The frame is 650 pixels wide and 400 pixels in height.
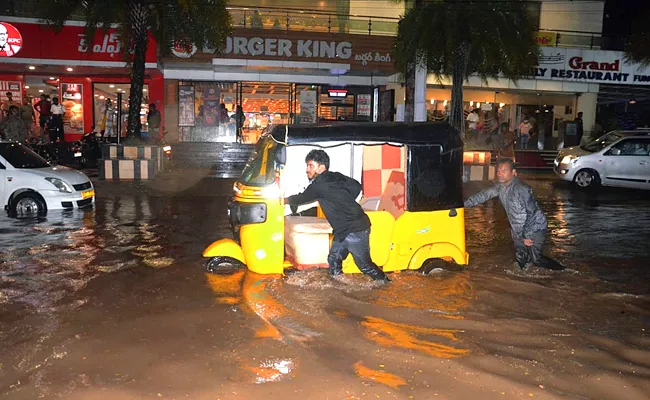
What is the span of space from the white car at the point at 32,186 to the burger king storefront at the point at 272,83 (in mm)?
9777

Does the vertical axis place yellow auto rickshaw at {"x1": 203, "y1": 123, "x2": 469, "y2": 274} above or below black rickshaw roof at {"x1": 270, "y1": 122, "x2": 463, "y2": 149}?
below

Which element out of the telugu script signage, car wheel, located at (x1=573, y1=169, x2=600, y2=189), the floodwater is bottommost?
the floodwater

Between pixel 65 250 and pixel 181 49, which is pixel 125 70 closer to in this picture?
pixel 181 49

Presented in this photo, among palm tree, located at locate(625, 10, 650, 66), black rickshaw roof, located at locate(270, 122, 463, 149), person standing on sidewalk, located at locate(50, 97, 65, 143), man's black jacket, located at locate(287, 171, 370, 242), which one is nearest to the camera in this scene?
man's black jacket, located at locate(287, 171, 370, 242)

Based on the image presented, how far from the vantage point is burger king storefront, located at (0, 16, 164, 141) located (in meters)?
22.1

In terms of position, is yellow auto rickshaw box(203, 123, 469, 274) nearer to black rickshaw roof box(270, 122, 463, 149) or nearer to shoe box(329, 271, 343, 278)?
black rickshaw roof box(270, 122, 463, 149)

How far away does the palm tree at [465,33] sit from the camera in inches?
637

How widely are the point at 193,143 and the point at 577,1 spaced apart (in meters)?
19.7

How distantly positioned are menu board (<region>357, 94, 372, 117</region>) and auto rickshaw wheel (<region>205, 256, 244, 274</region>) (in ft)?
61.7

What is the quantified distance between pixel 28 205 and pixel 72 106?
15.2 m

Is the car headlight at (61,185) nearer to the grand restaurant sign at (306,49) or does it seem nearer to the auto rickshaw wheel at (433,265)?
the auto rickshaw wheel at (433,265)

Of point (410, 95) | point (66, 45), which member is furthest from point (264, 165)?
point (66, 45)

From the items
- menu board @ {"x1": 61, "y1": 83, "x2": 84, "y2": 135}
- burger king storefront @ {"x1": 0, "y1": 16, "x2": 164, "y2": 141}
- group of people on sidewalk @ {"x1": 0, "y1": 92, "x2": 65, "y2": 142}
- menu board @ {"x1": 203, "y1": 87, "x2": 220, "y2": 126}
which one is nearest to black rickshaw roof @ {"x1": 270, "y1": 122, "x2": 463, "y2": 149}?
group of people on sidewalk @ {"x1": 0, "y1": 92, "x2": 65, "y2": 142}

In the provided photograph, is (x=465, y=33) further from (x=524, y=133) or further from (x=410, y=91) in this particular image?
(x=524, y=133)
